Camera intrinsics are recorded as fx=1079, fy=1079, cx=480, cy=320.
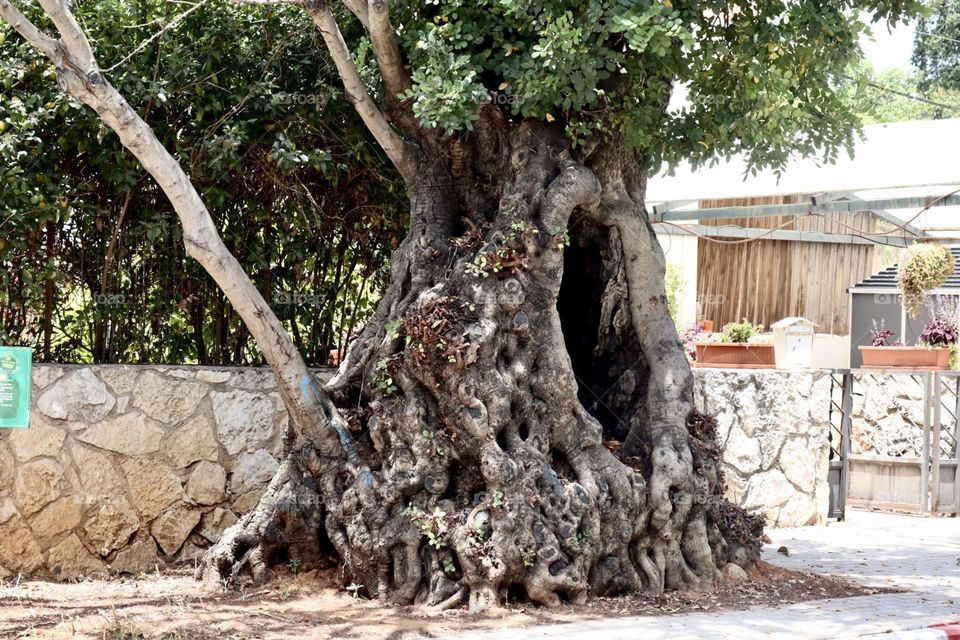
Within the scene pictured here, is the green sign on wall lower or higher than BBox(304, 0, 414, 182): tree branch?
lower

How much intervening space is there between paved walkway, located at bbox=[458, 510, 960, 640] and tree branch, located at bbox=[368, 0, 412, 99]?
430cm

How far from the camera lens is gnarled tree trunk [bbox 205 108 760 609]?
770 centimetres

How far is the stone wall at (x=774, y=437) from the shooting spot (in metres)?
11.8

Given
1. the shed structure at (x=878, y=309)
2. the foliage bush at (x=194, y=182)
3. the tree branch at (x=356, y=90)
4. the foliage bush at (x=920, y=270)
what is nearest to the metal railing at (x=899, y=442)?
the foliage bush at (x=920, y=270)

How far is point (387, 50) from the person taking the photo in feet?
27.2

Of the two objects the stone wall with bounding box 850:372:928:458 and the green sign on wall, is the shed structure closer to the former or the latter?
the stone wall with bounding box 850:372:928:458

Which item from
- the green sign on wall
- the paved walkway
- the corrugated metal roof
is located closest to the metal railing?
the paved walkway

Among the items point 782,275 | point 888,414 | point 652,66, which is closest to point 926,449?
point 888,414

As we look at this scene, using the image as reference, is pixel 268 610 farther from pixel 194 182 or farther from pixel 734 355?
pixel 734 355

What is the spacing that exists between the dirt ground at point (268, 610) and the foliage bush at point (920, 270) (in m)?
7.62

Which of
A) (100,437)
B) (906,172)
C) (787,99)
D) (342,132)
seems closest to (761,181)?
(906,172)

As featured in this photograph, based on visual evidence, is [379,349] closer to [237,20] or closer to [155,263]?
[155,263]

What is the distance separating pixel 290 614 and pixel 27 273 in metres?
3.68

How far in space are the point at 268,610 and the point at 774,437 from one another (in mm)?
6730
